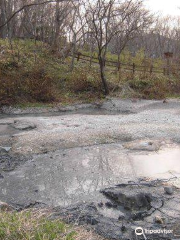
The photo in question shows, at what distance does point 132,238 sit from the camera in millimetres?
3957

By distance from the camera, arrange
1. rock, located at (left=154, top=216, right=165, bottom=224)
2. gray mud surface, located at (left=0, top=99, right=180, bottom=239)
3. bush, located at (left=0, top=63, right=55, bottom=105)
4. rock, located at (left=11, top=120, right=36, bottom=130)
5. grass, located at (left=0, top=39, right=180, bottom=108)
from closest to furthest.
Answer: rock, located at (left=154, top=216, right=165, bottom=224) → gray mud surface, located at (left=0, top=99, right=180, bottom=239) → rock, located at (left=11, top=120, right=36, bottom=130) → bush, located at (left=0, top=63, right=55, bottom=105) → grass, located at (left=0, top=39, right=180, bottom=108)

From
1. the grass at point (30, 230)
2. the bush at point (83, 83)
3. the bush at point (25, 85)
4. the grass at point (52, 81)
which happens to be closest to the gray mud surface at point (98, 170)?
the grass at point (30, 230)

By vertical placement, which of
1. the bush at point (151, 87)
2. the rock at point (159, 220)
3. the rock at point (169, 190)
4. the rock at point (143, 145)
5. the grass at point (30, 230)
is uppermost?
the bush at point (151, 87)

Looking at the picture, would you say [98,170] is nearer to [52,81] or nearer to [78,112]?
[78,112]

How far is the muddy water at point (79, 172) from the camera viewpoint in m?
5.28

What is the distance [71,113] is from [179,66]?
442 inches

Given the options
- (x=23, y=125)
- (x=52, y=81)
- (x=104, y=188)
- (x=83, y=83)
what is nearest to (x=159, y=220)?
(x=104, y=188)

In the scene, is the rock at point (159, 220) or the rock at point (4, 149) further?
the rock at point (4, 149)

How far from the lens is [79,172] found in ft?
20.7

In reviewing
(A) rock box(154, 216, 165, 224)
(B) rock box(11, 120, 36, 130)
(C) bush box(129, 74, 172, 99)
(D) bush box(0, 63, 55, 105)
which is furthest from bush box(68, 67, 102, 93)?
(A) rock box(154, 216, 165, 224)

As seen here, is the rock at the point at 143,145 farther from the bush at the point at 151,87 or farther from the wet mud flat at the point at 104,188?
the bush at the point at 151,87

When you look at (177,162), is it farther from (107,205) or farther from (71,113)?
(71,113)

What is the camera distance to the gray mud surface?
4598 mm

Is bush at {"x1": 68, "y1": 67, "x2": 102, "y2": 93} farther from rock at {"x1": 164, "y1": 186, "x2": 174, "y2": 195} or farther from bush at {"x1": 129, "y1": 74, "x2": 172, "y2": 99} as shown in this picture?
rock at {"x1": 164, "y1": 186, "x2": 174, "y2": 195}
